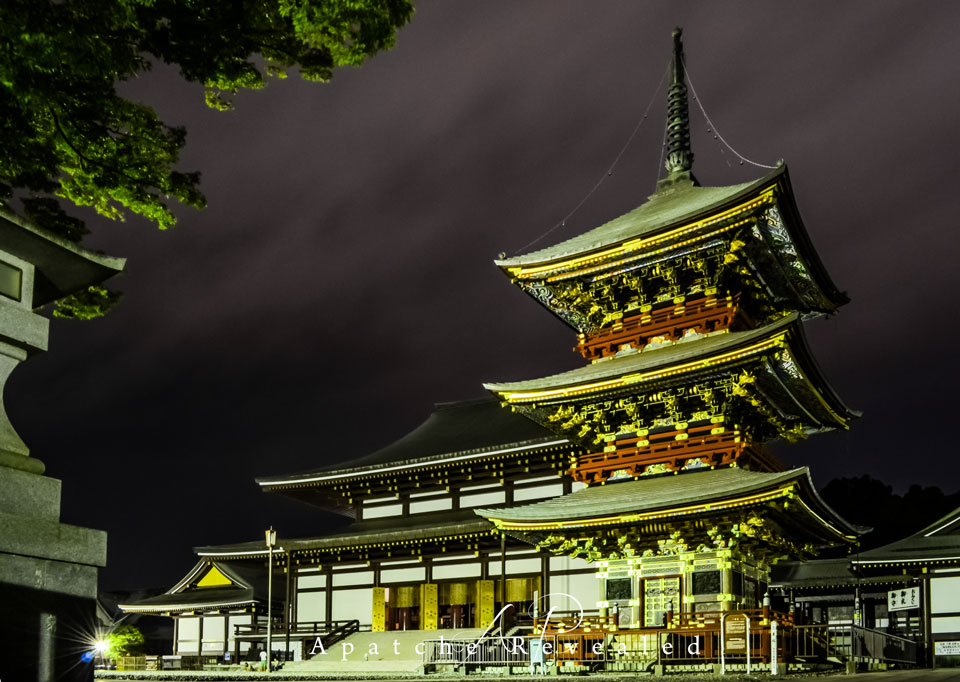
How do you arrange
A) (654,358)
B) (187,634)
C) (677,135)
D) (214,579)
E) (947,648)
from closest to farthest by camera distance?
1. (654,358)
2. (947,648)
3. (677,135)
4. (214,579)
5. (187,634)

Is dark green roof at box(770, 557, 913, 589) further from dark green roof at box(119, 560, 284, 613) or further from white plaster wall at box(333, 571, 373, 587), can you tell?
dark green roof at box(119, 560, 284, 613)

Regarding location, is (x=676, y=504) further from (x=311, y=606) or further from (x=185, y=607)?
(x=185, y=607)

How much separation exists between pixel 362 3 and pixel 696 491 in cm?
1770

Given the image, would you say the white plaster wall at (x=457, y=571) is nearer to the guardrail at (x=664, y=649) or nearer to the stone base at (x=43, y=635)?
the guardrail at (x=664, y=649)

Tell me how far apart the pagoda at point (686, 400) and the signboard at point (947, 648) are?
4.37 meters

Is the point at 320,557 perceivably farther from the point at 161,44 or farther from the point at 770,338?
the point at 161,44

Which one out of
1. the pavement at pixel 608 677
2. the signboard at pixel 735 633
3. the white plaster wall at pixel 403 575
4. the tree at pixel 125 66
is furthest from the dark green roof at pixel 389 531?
the tree at pixel 125 66

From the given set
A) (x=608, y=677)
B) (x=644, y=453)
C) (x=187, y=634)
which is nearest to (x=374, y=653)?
(x=608, y=677)

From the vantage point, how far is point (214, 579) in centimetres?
4075

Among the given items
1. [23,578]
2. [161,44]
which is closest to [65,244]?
[161,44]

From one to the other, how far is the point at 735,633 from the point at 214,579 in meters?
26.0

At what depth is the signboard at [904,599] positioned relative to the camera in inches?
1142

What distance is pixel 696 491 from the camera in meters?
23.5

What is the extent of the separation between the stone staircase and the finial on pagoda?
16.9 meters
